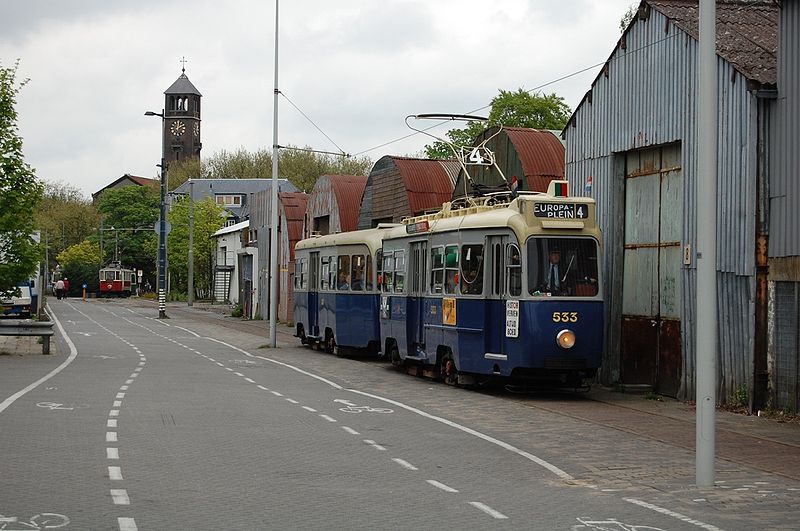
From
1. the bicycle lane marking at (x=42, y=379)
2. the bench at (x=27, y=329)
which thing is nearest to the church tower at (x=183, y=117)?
the bicycle lane marking at (x=42, y=379)

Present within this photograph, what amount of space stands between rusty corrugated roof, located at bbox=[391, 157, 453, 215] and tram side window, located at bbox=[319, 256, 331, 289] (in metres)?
5.56

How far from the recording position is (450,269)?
23.6 metres

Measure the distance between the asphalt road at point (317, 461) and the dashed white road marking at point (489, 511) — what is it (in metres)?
0.05

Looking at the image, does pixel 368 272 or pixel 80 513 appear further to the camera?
pixel 368 272

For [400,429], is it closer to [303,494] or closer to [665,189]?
[303,494]

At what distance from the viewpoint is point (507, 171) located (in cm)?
3167

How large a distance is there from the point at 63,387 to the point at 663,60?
481 inches

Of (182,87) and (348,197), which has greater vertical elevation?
(182,87)

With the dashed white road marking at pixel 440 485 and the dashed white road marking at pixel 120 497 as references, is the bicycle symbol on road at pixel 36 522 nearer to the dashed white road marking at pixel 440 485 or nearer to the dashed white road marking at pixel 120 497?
the dashed white road marking at pixel 120 497

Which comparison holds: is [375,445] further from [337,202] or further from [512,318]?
[337,202]

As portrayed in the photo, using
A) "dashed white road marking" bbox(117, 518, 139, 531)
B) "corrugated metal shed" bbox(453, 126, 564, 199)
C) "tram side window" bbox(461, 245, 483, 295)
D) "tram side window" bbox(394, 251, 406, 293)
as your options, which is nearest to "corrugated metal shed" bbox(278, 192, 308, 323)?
"corrugated metal shed" bbox(453, 126, 564, 199)

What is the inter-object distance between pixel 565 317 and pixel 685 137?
12.6 feet

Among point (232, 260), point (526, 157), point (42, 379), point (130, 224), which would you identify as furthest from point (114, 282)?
point (42, 379)

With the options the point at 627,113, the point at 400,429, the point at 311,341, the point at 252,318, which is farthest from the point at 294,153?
the point at 400,429
